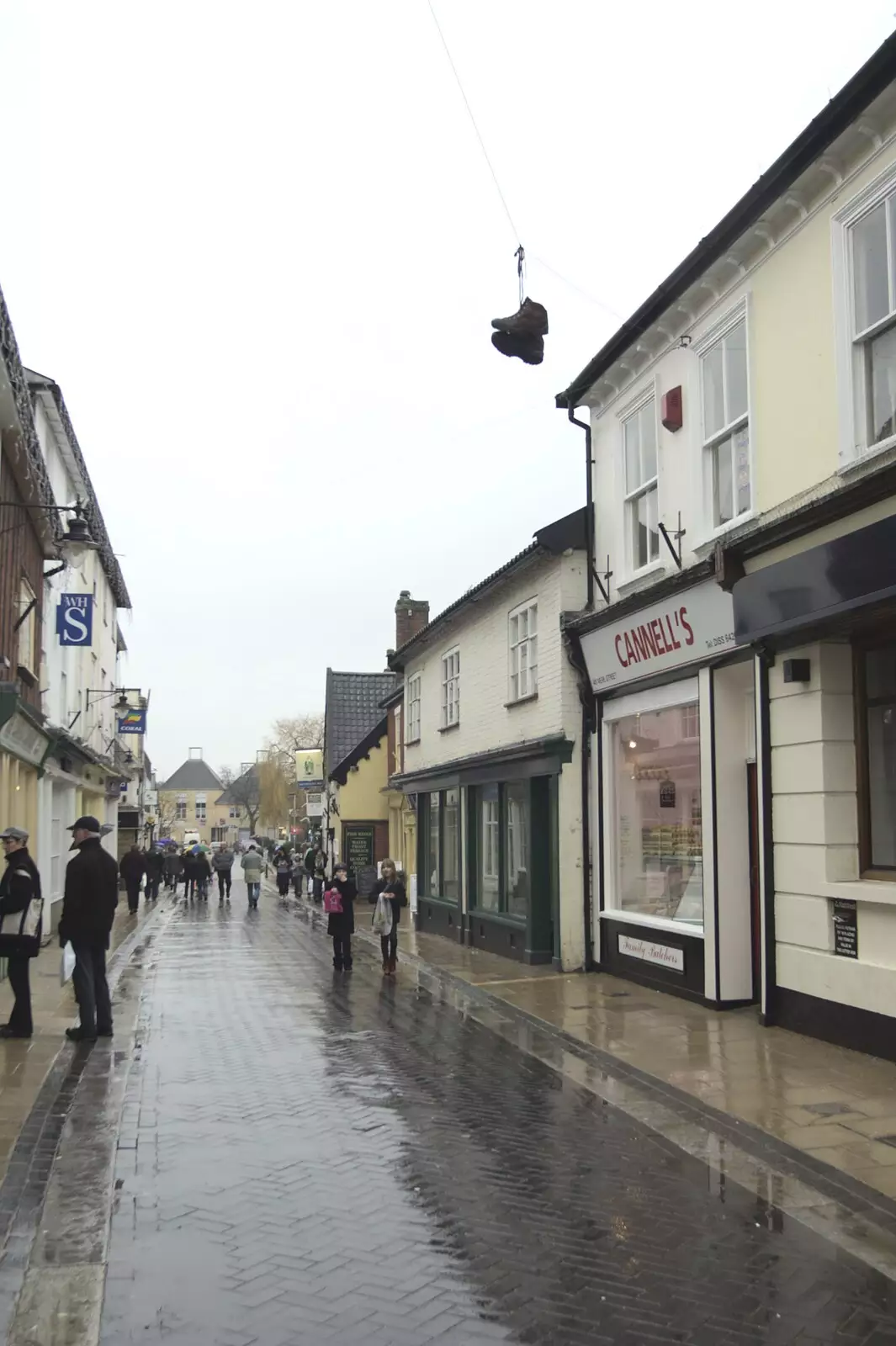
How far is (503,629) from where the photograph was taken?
1825cm

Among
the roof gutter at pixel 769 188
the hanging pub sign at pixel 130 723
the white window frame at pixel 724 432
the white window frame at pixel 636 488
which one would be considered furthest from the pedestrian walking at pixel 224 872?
the white window frame at pixel 724 432

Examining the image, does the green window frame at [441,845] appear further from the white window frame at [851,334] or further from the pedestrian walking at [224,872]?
the pedestrian walking at [224,872]

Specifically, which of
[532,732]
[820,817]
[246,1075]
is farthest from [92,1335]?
[532,732]

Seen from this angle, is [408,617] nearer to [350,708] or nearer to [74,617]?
[350,708]

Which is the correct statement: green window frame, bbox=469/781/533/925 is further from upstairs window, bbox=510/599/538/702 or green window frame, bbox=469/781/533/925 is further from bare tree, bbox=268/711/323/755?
bare tree, bbox=268/711/323/755

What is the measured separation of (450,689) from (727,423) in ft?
36.6

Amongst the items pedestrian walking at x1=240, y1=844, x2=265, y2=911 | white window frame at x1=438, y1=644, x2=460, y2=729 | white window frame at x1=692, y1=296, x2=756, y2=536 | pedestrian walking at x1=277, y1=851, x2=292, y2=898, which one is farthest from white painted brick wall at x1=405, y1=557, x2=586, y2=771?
pedestrian walking at x1=277, y1=851, x2=292, y2=898

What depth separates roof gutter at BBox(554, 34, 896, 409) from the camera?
8.45 meters

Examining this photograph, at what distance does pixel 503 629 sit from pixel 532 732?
2342 millimetres

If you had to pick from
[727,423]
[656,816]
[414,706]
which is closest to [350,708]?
[414,706]

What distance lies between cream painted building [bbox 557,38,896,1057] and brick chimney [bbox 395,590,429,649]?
20570mm

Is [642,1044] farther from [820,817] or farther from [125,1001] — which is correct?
[125,1001]

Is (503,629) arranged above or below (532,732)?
above

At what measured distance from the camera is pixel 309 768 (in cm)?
5131
